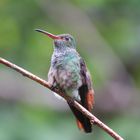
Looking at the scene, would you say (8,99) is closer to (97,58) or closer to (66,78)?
(97,58)

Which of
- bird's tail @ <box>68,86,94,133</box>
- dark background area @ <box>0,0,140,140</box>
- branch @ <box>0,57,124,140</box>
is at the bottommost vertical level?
dark background area @ <box>0,0,140,140</box>

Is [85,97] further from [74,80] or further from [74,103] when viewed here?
[74,103]

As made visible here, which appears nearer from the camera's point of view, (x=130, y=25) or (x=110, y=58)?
(x=110, y=58)

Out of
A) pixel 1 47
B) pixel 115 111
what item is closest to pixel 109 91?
pixel 115 111

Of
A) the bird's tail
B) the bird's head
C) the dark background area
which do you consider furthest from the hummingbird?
the dark background area

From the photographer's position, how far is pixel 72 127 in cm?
1230

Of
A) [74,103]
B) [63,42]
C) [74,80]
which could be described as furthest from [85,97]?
[63,42]

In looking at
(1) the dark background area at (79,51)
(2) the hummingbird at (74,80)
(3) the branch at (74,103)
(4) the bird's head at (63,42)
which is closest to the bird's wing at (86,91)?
(2) the hummingbird at (74,80)

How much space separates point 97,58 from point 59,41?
735 centimetres

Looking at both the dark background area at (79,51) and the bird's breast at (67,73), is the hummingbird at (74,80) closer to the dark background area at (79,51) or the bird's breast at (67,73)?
the bird's breast at (67,73)

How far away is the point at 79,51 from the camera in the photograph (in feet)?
49.9

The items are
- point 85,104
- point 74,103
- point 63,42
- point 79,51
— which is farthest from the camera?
point 79,51

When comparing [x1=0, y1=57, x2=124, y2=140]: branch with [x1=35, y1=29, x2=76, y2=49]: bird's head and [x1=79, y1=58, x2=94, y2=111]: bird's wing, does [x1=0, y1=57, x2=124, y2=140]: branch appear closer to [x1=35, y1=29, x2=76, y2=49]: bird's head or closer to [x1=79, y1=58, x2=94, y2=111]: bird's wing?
[x1=79, y1=58, x2=94, y2=111]: bird's wing

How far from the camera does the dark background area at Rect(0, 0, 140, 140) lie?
1198cm
